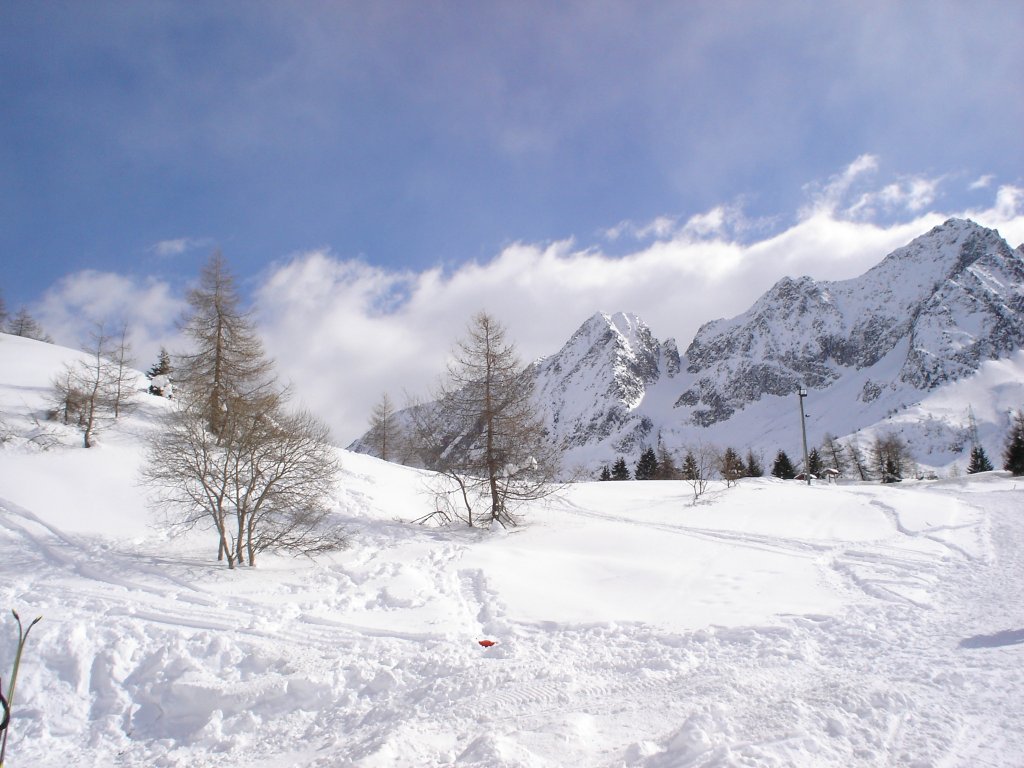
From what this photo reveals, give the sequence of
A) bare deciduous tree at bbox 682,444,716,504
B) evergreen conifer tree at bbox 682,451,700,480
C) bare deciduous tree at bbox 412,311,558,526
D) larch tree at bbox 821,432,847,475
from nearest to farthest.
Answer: bare deciduous tree at bbox 412,311,558,526, bare deciduous tree at bbox 682,444,716,504, evergreen conifer tree at bbox 682,451,700,480, larch tree at bbox 821,432,847,475

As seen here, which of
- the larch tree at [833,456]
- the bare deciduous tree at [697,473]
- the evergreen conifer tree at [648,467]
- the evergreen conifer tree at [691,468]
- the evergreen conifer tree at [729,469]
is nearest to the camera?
the bare deciduous tree at [697,473]

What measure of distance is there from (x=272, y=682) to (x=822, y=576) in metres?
10.2

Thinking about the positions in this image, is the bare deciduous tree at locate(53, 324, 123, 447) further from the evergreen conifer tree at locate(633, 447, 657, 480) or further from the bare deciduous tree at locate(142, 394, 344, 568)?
the evergreen conifer tree at locate(633, 447, 657, 480)

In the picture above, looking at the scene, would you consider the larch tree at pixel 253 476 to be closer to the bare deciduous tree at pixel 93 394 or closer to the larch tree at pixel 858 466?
the bare deciduous tree at pixel 93 394

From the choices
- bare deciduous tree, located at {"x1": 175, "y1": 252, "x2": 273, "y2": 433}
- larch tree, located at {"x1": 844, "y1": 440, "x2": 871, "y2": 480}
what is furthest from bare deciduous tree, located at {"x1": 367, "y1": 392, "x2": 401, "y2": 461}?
larch tree, located at {"x1": 844, "y1": 440, "x2": 871, "y2": 480}

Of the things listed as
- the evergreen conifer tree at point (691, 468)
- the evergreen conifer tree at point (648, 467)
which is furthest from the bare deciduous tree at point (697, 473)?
the evergreen conifer tree at point (648, 467)

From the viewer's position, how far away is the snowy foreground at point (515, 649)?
5535 millimetres

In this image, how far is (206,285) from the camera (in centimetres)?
2491

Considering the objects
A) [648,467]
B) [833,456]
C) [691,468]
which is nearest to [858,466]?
[833,456]

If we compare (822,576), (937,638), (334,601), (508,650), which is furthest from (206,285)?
(937,638)

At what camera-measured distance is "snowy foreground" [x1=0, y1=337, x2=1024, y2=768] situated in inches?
218

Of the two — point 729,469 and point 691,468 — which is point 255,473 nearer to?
point 729,469

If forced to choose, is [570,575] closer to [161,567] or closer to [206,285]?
[161,567]

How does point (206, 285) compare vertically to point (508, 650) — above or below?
above
